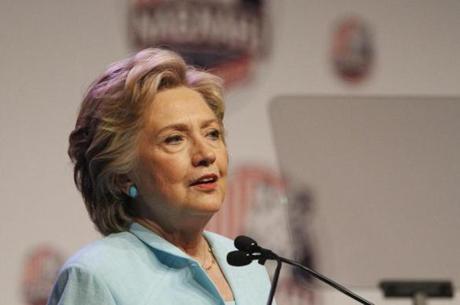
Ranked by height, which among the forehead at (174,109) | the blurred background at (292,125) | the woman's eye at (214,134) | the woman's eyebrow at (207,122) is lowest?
the blurred background at (292,125)

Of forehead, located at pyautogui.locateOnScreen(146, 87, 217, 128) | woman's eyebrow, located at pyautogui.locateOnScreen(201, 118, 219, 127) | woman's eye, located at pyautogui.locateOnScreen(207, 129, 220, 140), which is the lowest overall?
woman's eye, located at pyautogui.locateOnScreen(207, 129, 220, 140)

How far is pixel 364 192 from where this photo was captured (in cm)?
227

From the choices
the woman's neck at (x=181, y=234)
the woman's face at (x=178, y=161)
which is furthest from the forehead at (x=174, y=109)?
the woman's neck at (x=181, y=234)

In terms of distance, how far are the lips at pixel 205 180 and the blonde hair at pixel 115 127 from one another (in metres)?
0.10

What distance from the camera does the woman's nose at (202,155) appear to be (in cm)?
149

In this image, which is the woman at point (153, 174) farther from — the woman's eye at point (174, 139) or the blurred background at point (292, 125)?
the blurred background at point (292, 125)

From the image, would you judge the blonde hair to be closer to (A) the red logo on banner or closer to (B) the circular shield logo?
(A) the red logo on banner

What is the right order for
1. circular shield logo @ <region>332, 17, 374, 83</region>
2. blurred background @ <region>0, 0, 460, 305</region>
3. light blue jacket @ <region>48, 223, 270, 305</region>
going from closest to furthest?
1. light blue jacket @ <region>48, 223, 270, 305</region>
2. blurred background @ <region>0, 0, 460, 305</region>
3. circular shield logo @ <region>332, 17, 374, 83</region>

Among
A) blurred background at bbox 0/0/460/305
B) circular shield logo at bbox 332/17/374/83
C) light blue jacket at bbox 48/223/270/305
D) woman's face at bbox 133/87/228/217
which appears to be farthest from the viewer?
circular shield logo at bbox 332/17/374/83

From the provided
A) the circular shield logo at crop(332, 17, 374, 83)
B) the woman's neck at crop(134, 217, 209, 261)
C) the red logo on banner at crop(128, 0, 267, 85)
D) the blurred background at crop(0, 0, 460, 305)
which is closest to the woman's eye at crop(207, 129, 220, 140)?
the woman's neck at crop(134, 217, 209, 261)

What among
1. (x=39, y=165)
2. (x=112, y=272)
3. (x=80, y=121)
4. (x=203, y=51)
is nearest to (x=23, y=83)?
(x=39, y=165)

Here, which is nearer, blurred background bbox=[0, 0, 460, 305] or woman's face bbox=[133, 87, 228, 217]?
woman's face bbox=[133, 87, 228, 217]

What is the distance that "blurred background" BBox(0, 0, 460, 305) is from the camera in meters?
2.26

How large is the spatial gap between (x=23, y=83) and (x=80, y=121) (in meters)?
0.95
